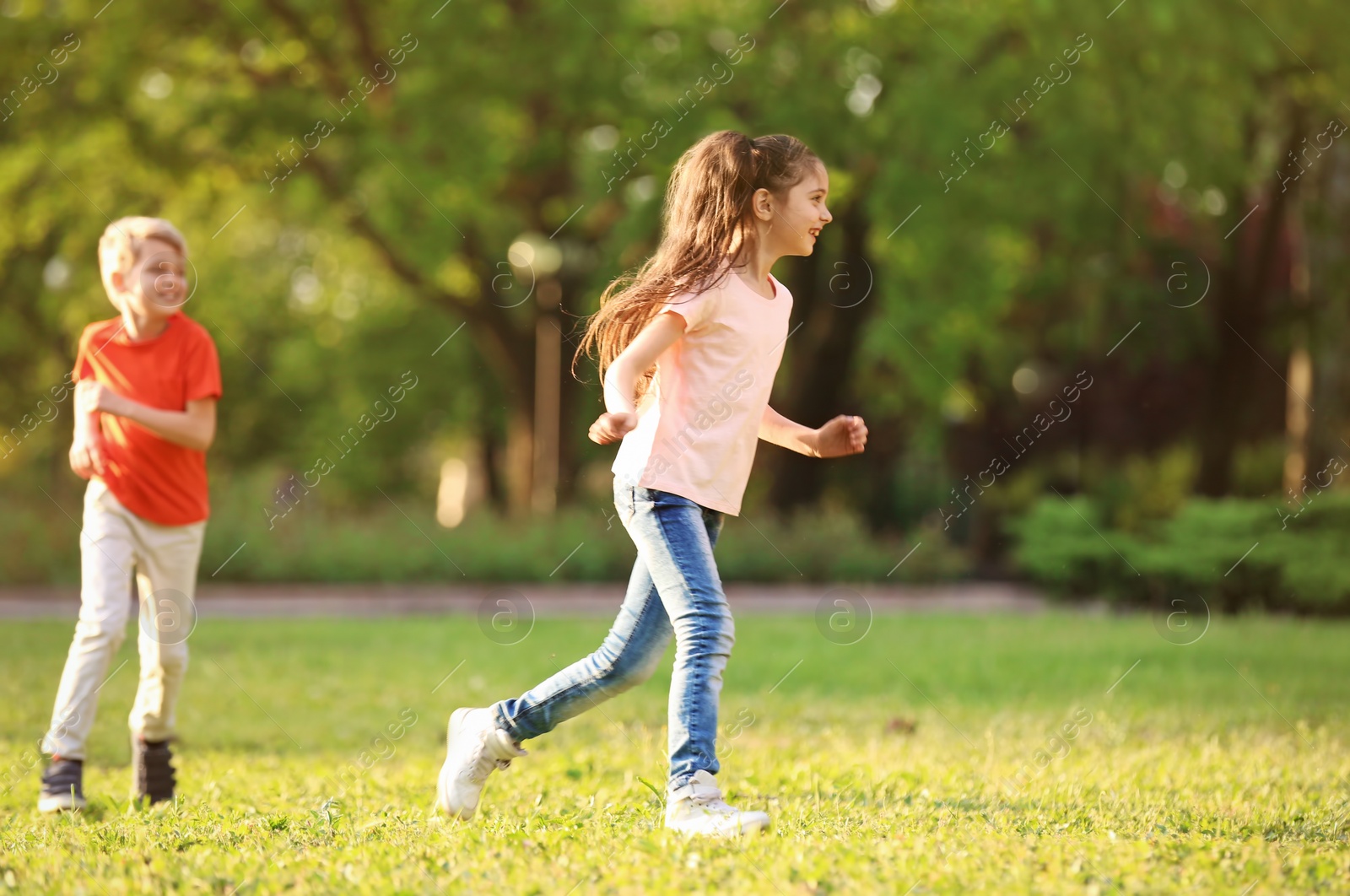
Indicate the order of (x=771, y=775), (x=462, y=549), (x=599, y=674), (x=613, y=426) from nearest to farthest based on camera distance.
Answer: (x=613, y=426), (x=599, y=674), (x=771, y=775), (x=462, y=549)

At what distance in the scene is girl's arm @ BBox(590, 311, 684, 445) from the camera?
334 cm

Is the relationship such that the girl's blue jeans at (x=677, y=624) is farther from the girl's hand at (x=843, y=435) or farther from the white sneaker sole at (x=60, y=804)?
the white sneaker sole at (x=60, y=804)

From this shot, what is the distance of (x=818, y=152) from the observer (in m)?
13.4

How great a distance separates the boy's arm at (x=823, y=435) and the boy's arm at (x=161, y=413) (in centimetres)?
194

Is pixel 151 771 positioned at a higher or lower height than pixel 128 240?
lower

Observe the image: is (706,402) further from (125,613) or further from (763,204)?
(125,613)

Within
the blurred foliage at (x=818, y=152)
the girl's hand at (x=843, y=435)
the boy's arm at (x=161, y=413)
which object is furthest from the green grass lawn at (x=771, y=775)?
the blurred foliage at (x=818, y=152)

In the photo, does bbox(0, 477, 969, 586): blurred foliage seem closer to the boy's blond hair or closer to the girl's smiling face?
the boy's blond hair

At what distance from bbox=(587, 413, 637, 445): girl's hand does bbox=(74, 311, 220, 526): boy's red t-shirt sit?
190 cm

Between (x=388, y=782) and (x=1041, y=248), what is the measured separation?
16.7 metres

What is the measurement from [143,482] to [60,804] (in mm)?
1106

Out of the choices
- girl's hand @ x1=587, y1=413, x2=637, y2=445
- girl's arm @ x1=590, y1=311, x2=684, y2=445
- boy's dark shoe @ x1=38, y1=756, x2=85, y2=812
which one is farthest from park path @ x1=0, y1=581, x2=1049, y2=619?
girl's hand @ x1=587, y1=413, x2=637, y2=445

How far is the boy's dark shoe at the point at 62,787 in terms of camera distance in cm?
435

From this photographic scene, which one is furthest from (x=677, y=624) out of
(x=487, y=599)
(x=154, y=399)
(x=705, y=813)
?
(x=487, y=599)
